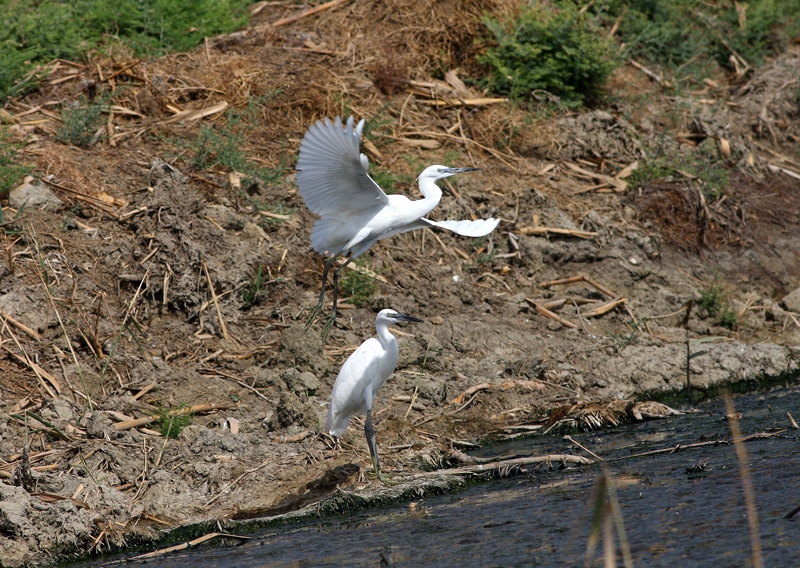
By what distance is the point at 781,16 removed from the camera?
557 inches

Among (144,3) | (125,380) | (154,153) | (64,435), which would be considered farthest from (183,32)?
(64,435)

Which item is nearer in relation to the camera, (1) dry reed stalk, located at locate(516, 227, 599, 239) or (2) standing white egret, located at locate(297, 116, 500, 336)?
(2) standing white egret, located at locate(297, 116, 500, 336)

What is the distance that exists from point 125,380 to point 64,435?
961mm

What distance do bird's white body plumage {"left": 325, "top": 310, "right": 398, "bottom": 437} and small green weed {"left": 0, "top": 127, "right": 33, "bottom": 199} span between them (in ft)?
11.5

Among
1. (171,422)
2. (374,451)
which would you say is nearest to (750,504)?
(374,451)

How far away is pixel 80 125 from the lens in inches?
373

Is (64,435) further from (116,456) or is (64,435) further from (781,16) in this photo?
(781,16)

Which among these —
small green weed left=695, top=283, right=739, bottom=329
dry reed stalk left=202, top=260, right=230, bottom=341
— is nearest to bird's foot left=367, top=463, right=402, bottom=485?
dry reed stalk left=202, top=260, right=230, bottom=341

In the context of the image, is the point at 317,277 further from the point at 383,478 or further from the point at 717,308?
the point at 717,308

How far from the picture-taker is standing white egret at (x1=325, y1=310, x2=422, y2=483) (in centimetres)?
627

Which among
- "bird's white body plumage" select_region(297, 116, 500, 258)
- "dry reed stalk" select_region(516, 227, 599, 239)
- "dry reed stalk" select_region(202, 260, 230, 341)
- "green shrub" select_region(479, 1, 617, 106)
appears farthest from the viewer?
"green shrub" select_region(479, 1, 617, 106)

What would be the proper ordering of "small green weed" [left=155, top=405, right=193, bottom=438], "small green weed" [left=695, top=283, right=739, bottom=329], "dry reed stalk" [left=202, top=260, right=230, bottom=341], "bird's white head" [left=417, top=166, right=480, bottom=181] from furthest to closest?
"small green weed" [left=695, top=283, right=739, bottom=329]
"dry reed stalk" [left=202, top=260, right=230, bottom=341]
"bird's white head" [left=417, top=166, right=480, bottom=181]
"small green weed" [left=155, top=405, right=193, bottom=438]

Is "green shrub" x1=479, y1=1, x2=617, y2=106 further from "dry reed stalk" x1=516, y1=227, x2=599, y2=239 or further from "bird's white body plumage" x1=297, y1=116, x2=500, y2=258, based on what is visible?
"bird's white body plumage" x1=297, y1=116, x2=500, y2=258

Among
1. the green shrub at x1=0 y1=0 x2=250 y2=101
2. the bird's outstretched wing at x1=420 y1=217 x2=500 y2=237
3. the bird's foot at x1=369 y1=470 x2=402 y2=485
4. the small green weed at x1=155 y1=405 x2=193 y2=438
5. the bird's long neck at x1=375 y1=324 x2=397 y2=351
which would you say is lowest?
the bird's foot at x1=369 y1=470 x2=402 y2=485
